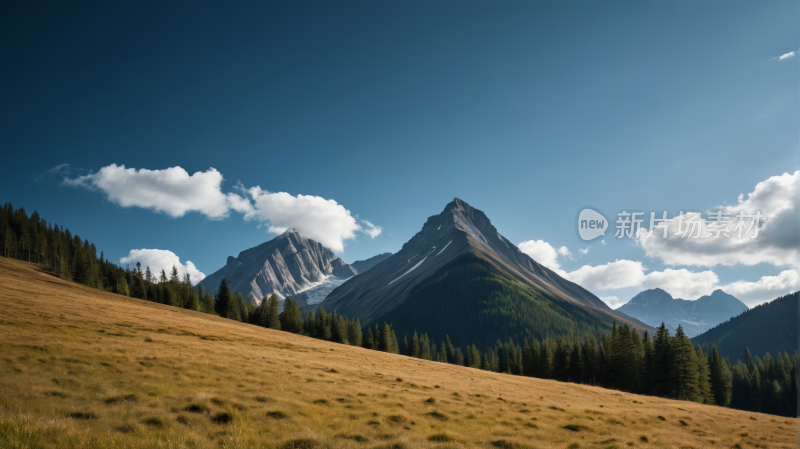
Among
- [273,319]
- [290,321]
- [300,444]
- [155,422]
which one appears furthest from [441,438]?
[290,321]

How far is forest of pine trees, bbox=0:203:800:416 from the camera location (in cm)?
6776

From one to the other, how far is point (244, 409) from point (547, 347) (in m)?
103

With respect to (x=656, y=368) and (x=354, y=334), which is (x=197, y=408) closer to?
(x=656, y=368)

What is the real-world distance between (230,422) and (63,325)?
92.3 ft

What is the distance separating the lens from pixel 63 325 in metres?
28.4

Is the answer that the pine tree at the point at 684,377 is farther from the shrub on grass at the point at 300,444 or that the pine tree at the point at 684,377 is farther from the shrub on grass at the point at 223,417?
the shrub on grass at the point at 223,417

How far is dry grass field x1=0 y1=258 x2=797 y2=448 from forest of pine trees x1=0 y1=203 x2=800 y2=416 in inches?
1774

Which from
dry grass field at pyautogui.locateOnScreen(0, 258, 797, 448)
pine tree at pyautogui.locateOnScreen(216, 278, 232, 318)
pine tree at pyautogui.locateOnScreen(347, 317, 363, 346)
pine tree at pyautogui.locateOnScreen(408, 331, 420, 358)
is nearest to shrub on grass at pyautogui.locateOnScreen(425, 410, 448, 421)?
dry grass field at pyautogui.locateOnScreen(0, 258, 797, 448)

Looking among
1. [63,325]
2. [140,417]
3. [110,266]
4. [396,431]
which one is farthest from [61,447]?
[110,266]

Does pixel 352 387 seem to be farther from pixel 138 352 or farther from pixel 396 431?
pixel 138 352

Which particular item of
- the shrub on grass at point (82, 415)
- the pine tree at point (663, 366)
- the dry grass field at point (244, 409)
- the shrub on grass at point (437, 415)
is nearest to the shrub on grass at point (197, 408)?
the dry grass field at point (244, 409)

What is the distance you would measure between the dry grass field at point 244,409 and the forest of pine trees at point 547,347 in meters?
45.1

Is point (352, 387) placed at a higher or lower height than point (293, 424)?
lower

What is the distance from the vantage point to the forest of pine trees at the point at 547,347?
67762mm
